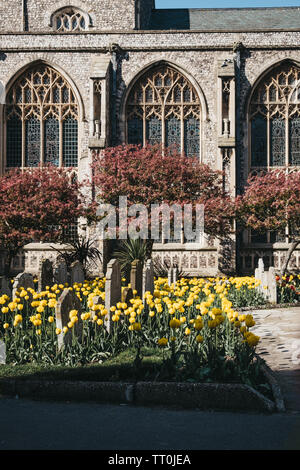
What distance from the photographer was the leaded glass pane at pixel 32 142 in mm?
20297

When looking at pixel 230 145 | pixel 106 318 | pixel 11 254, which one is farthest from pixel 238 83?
pixel 106 318

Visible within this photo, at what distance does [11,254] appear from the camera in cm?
1450

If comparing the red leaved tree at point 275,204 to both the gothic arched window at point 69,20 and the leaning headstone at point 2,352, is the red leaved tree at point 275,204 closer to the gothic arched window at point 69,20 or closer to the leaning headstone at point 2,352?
the leaning headstone at point 2,352

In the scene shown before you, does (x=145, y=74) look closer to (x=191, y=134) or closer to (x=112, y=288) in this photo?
(x=191, y=134)

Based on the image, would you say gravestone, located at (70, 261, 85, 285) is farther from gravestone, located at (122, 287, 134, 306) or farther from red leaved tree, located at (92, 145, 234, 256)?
red leaved tree, located at (92, 145, 234, 256)

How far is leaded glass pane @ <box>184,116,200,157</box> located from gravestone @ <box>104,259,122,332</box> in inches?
481

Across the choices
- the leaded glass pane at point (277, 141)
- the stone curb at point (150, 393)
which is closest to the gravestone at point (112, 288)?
the stone curb at point (150, 393)

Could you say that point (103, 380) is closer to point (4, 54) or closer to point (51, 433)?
point (51, 433)

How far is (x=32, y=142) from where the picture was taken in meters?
20.4

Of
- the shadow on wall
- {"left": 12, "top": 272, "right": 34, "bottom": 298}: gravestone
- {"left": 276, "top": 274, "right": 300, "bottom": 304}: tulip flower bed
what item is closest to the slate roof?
the shadow on wall

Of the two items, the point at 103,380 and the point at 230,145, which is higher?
the point at 230,145

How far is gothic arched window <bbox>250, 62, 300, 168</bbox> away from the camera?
19688 mm

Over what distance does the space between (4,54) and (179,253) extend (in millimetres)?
10544

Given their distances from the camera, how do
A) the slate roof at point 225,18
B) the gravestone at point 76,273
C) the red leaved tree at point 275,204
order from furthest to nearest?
the slate roof at point 225,18 < the red leaved tree at point 275,204 < the gravestone at point 76,273
